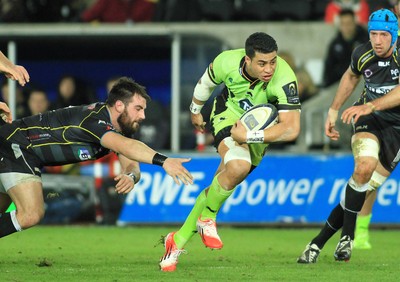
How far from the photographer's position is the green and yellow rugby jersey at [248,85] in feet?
33.0

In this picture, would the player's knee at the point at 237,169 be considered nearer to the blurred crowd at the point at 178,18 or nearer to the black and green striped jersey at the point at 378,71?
the black and green striped jersey at the point at 378,71

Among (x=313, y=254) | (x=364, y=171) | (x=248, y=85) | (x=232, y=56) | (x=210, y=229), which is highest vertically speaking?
(x=232, y=56)

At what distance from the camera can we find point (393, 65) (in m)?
11.0

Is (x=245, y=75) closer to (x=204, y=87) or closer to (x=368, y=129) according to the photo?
(x=204, y=87)

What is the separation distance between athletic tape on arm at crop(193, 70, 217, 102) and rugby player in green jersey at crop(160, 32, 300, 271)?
37 millimetres

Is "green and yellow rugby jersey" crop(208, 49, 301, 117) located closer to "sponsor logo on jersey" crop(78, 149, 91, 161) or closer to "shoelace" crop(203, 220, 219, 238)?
"shoelace" crop(203, 220, 219, 238)

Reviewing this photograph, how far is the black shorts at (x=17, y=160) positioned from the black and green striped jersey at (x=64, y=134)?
0.09ft

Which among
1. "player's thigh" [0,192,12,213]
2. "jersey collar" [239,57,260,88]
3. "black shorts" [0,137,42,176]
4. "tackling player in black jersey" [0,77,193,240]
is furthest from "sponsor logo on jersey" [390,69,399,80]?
"player's thigh" [0,192,12,213]

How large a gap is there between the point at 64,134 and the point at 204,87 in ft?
5.09

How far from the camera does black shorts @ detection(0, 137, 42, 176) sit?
9.86m

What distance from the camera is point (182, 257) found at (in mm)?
11344

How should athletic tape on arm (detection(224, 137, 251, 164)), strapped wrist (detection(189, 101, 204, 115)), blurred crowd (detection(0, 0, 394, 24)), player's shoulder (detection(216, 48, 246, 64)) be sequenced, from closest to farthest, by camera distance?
athletic tape on arm (detection(224, 137, 251, 164)), player's shoulder (detection(216, 48, 246, 64)), strapped wrist (detection(189, 101, 204, 115)), blurred crowd (detection(0, 0, 394, 24))

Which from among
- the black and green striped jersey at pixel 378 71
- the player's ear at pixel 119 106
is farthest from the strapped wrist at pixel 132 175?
the black and green striped jersey at pixel 378 71

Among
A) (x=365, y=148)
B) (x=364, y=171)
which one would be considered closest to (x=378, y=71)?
(x=365, y=148)
